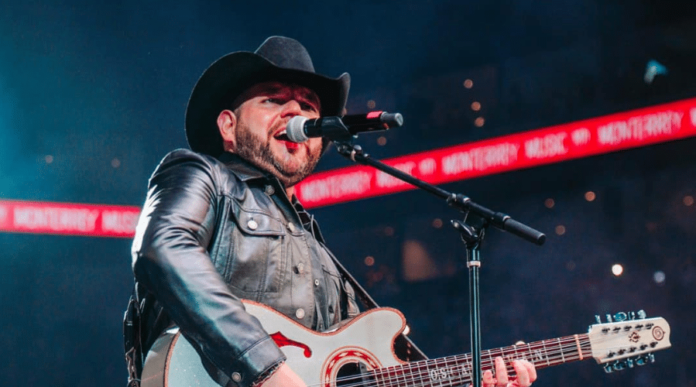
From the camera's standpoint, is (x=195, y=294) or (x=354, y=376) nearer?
(x=195, y=294)

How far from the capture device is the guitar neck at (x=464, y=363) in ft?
7.71

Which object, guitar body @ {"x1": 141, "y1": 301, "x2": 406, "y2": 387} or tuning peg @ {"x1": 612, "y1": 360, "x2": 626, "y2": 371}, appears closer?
guitar body @ {"x1": 141, "y1": 301, "x2": 406, "y2": 387}

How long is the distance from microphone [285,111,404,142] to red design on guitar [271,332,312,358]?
643 mm

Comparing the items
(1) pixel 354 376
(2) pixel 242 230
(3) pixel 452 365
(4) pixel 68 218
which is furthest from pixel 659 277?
(4) pixel 68 218

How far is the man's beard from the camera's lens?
8.86ft

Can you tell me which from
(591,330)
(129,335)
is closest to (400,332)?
(591,330)

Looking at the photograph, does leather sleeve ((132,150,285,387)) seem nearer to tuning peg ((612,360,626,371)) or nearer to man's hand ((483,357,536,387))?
man's hand ((483,357,536,387))

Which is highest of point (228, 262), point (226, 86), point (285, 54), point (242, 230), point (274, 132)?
point (285, 54)

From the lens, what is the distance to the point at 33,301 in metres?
5.18

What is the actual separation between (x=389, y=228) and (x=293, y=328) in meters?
3.97

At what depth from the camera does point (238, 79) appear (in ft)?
9.27

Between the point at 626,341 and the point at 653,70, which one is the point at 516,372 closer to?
the point at 626,341

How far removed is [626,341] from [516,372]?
44 centimetres

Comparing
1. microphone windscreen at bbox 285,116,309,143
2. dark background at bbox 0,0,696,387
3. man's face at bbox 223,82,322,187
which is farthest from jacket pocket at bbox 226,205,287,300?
dark background at bbox 0,0,696,387
